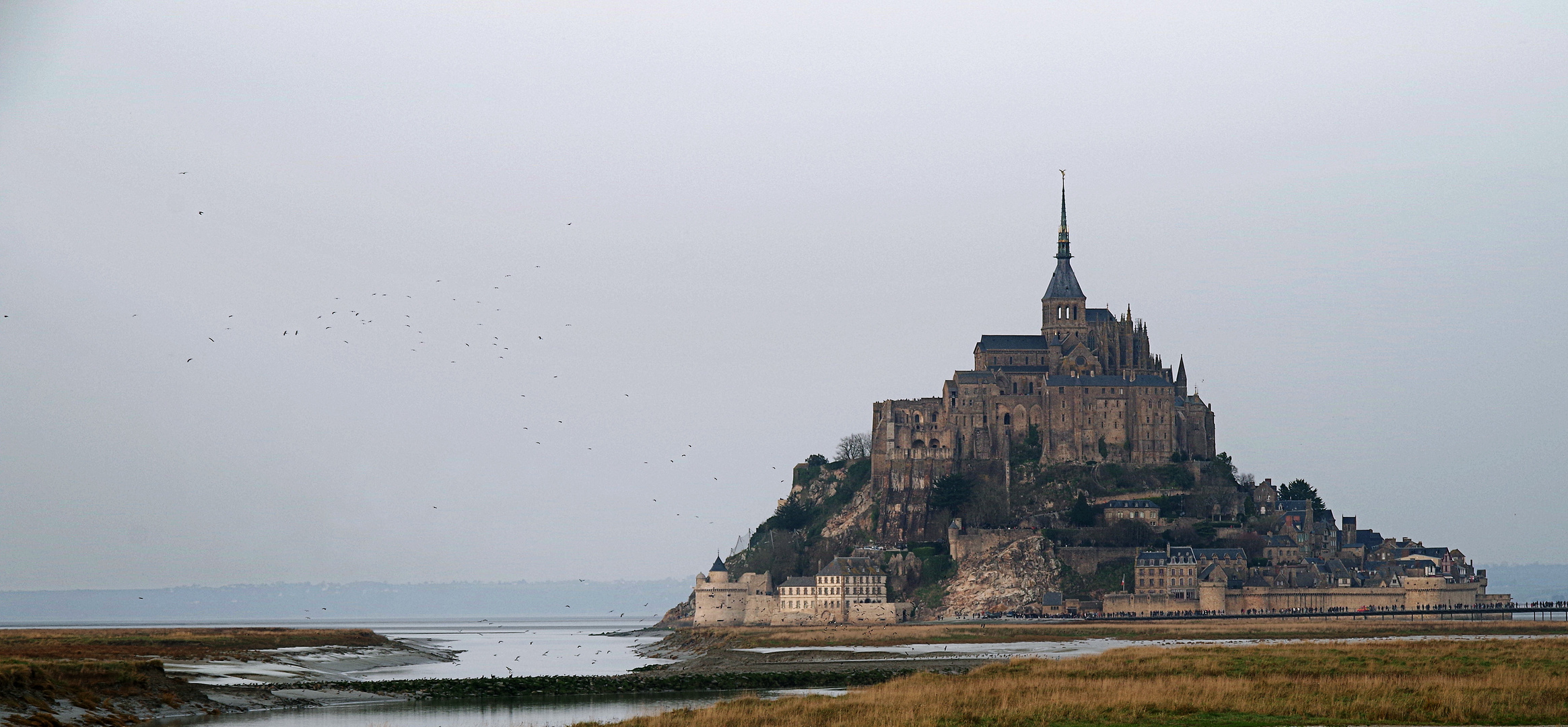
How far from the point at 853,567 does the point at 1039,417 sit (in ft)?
78.3

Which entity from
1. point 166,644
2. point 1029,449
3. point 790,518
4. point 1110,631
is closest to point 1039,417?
point 1029,449

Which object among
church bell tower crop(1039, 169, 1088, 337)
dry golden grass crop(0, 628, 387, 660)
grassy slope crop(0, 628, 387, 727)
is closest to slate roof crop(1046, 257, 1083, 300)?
church bell tower crop(1039, 169, 1088, 337)

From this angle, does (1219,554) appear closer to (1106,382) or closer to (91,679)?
(1106,382)

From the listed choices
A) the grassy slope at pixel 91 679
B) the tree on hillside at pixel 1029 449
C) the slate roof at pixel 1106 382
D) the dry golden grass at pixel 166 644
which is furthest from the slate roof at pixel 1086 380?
the grassy slope at pixel 91 679

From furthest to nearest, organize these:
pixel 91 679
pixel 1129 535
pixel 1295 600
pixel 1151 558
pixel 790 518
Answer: pixel 790 518 < pixel 1129 535 < pixel 1151 558 < pixel 1295 600 < pixel 91 679

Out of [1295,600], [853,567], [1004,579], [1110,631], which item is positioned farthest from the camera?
[853,567]

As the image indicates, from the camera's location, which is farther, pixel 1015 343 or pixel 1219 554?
pixel 1015 343

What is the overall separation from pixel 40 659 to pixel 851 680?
2827 centimetres

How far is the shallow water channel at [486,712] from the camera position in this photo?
1831 inches

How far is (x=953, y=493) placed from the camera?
137500 mm

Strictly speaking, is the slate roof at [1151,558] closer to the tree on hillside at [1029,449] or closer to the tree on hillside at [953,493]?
the tree on hillside at [1029,449]

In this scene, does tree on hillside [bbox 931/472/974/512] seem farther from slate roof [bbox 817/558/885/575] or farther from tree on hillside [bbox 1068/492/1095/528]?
slate roof [bbox 817/558/885/575]

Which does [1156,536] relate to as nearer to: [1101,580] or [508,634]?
[1101,580]

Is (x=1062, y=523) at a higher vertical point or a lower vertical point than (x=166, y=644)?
higher
